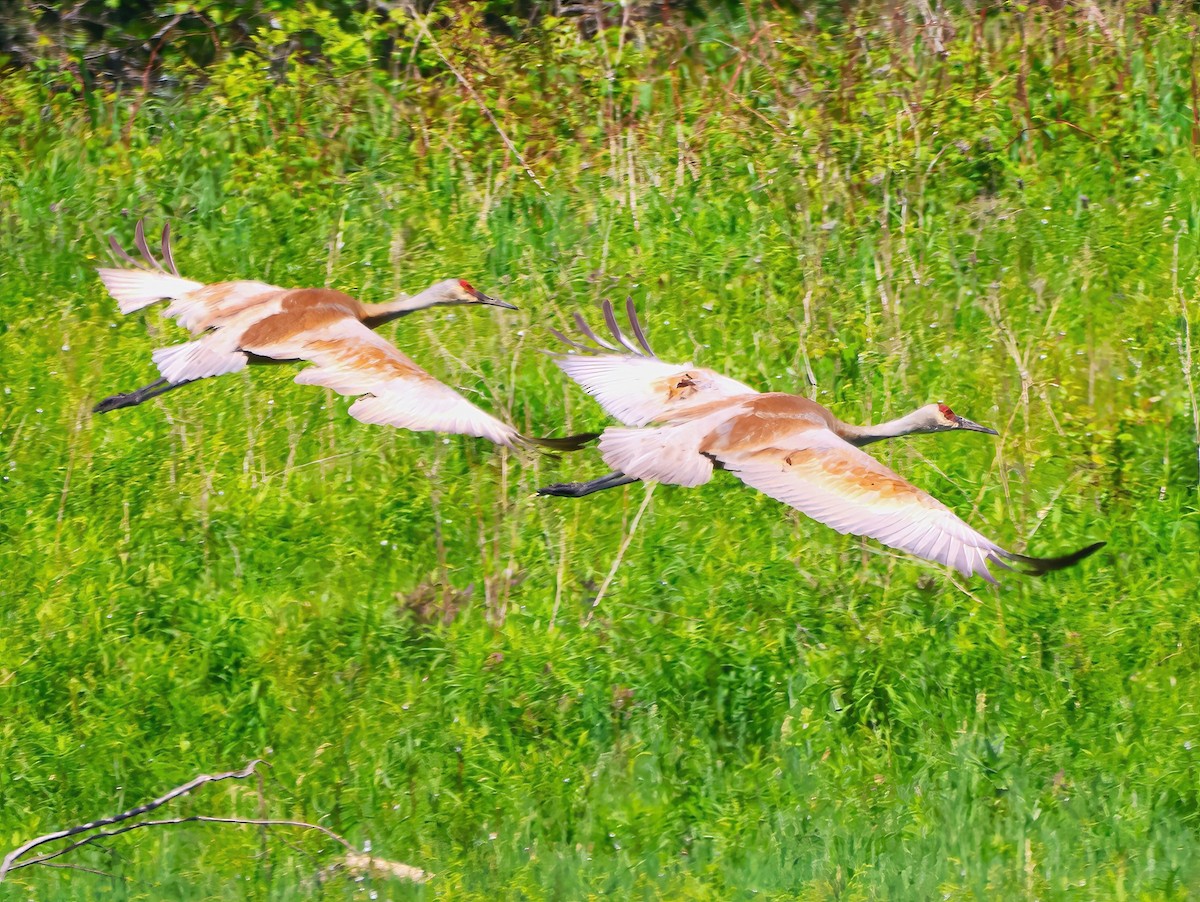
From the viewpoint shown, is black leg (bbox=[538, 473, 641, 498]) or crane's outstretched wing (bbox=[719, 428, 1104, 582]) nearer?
crane's outstretched wing (bbox=[719, 428, 1104, 582])

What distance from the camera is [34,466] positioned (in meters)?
6.86

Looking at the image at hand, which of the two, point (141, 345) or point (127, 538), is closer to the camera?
point (127, 538)

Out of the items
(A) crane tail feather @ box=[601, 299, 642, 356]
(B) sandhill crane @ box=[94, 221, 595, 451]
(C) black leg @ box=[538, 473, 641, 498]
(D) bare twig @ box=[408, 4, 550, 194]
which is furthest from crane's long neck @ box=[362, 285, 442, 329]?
(D) bare twig @ box=[408, 4, 550, 194]

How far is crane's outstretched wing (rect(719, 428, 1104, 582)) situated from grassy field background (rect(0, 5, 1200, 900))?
808 millimetres

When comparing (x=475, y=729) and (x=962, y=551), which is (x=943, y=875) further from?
(x=475, y=729)

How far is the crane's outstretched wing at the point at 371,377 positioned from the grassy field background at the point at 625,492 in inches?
35.0

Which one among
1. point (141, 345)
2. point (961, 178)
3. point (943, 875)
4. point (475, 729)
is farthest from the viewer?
point (961, 178)

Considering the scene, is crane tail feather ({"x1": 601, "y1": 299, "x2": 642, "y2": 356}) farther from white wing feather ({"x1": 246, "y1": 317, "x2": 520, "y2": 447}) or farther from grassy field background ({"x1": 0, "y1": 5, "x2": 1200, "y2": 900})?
white wing feather ({"x1": 246, "y1": 317, "x2": 520, "y2": 447})

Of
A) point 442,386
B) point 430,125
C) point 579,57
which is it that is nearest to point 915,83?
point 579,57

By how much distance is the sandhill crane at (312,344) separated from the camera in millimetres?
5398

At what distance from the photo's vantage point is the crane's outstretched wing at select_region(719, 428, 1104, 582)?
4.87 m

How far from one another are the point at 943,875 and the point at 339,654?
2072 mm

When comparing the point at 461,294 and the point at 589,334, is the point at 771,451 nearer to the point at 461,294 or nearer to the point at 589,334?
the point at 589,334

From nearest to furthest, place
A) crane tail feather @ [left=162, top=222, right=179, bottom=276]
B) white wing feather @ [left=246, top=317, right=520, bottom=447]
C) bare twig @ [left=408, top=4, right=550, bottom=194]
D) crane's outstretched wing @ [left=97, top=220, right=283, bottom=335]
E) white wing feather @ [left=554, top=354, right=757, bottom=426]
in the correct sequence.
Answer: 1. white wing feather @ [left=246, top=317, right=520, bottom=447]
2. white wing feather @ [left=554, top=354, right=757, bottom=426]
3. crane's outstretched wing @ [left=97, top=220, right=283, bottom=335]
4. crane tail feather @ [left=162, top=222, right=179, bottom=276]
5. bare twig @ [left=408, top=4, right=550, bottom=194]
